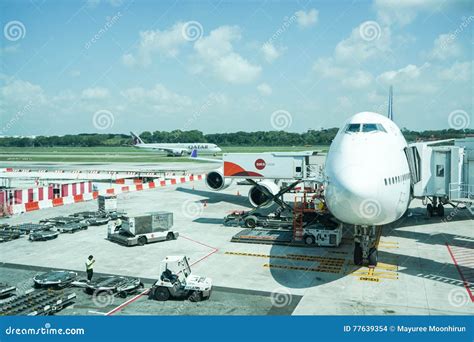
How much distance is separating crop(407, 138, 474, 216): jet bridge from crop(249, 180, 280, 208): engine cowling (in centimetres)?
1251

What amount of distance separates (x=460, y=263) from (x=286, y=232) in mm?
11095

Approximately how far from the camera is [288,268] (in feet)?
72.2

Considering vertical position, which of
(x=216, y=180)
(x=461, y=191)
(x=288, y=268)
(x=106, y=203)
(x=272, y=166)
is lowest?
(x=288, y=268)

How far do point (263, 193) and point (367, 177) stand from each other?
18097 mm

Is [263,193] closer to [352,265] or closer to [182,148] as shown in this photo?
[352,265]

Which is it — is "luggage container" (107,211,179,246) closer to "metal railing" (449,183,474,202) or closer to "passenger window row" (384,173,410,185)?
"passenger window row" (384,173,410,185)

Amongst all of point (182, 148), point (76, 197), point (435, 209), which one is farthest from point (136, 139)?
point (435, 209)

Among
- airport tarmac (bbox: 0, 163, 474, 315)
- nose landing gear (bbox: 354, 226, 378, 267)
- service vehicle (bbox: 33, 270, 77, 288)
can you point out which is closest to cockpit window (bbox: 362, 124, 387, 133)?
nose landing gear (bbox: 354, 226, 378, 267)

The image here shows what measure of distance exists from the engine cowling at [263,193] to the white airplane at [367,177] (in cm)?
1302

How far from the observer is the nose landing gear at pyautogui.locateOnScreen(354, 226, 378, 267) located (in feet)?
70.1

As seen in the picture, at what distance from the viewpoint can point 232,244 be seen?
2755 cm

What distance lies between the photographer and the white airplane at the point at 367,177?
17.0 metres

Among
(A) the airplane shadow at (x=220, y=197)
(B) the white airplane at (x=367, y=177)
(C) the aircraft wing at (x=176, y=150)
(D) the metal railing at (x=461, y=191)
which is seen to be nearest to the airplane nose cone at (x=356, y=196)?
(B) the white airplane at (x=367, y=177)

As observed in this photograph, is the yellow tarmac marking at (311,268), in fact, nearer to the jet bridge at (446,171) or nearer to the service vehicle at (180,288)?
the service vehicle at (180,288)
